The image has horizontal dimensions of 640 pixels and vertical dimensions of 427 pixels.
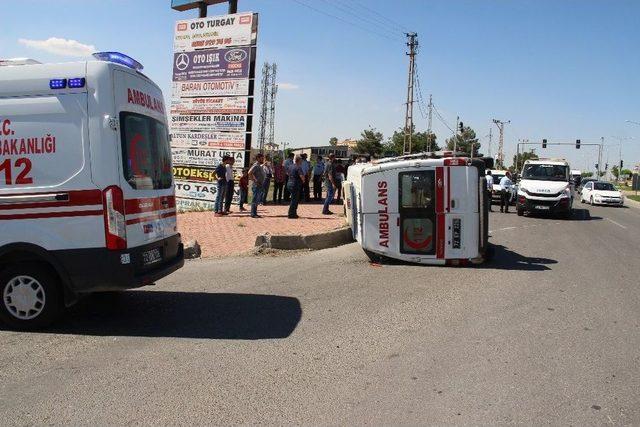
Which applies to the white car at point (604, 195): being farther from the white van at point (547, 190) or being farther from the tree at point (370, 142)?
the tree at point (370, 142)

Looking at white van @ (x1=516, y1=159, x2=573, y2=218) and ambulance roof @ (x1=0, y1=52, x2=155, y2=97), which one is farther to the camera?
white van @ (x1=516, y1=159, x2=573, y2=218)

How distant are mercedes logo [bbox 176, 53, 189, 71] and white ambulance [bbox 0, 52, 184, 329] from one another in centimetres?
1365

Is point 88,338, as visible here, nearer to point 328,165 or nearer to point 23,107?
point 23,107

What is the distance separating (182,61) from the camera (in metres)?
18.9

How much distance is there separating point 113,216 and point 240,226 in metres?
7.88

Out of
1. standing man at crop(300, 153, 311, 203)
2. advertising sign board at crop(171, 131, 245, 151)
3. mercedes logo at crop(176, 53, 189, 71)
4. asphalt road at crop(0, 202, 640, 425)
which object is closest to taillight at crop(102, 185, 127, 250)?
asphalt road at crop(0, 202, 640, 425)

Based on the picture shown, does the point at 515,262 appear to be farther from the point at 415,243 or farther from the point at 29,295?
the point at 29,295

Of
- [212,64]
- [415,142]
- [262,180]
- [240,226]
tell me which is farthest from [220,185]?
[415,142]

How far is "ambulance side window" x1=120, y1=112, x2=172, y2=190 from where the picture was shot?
18.4 feet

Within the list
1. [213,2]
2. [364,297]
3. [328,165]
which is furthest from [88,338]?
[213,2]

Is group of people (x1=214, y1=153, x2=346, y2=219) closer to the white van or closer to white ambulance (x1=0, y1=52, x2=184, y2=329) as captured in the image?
the white van

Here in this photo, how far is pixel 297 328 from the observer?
19.0 ft

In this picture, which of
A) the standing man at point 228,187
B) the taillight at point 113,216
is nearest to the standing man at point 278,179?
the standing man at point 228,187

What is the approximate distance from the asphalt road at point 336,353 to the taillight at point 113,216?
0.97m
